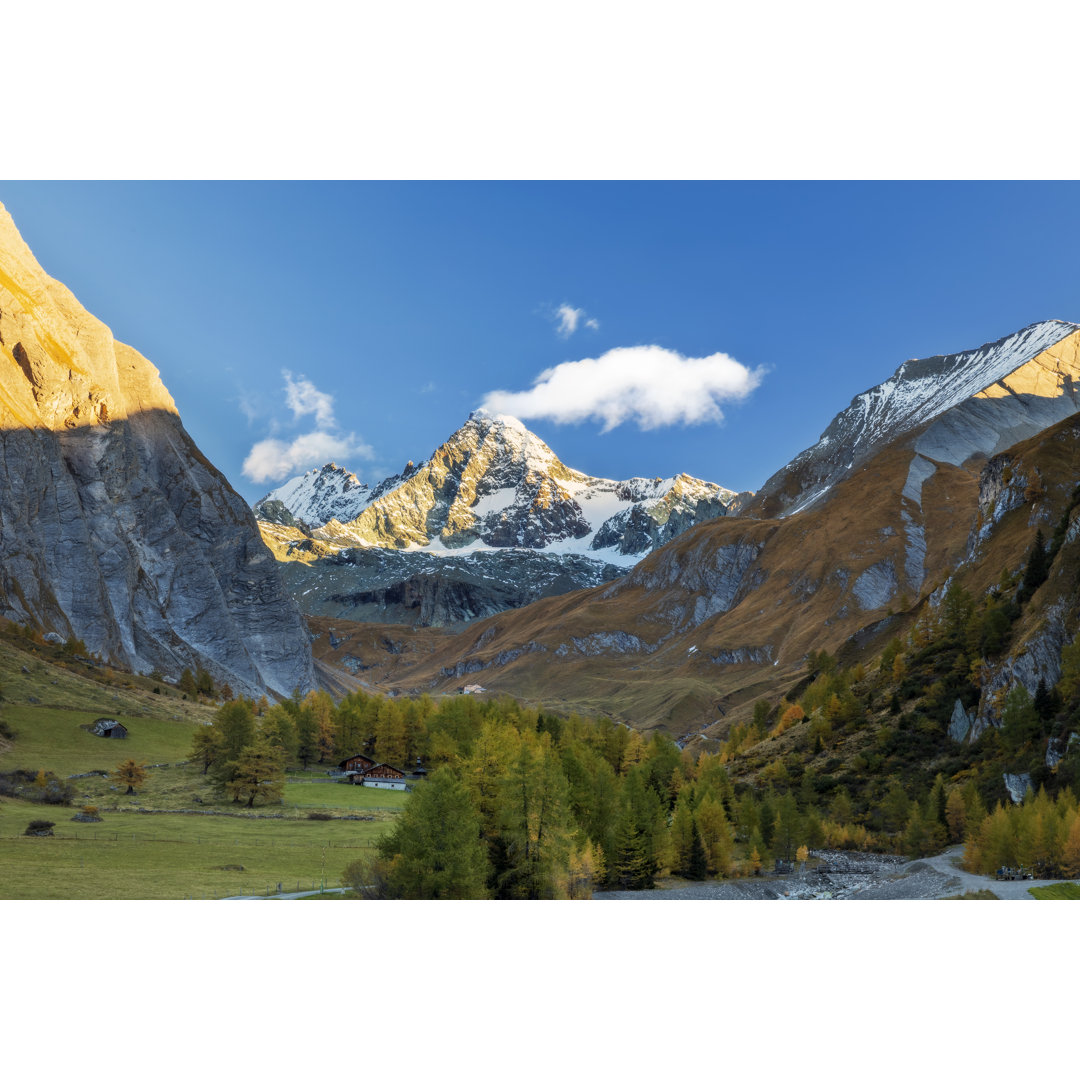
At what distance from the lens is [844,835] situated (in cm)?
8631

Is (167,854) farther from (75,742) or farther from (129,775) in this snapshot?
(75,742)

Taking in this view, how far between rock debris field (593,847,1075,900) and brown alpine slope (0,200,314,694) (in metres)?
125

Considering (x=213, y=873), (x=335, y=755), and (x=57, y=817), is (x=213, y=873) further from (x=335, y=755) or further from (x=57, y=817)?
(x=335, y=755)

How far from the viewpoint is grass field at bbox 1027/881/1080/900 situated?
51094 millimetres

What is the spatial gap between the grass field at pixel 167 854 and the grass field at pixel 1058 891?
138 feet

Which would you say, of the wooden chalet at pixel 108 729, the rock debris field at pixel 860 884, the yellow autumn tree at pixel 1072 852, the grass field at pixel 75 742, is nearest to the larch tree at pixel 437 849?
the rock debris field at pixel 860 884

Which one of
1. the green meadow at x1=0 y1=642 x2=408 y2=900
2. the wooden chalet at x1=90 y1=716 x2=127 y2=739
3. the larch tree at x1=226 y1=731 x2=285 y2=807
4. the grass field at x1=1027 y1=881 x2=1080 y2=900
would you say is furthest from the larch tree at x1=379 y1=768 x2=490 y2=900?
the wooden chalet at x1=90 y1=716 x2=127 y2=739

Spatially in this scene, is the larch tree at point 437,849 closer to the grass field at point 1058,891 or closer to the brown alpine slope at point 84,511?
the grass field at point 1058,891

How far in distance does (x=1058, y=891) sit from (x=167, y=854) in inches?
2220

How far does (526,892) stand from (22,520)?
13808 cm

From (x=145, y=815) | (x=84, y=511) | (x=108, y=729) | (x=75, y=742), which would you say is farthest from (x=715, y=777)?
(x=84, y=511)

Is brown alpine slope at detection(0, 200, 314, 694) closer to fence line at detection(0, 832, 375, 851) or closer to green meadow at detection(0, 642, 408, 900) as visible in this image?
green meadow at detection(0, 642, 408, 900)

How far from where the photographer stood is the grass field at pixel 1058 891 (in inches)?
2012
